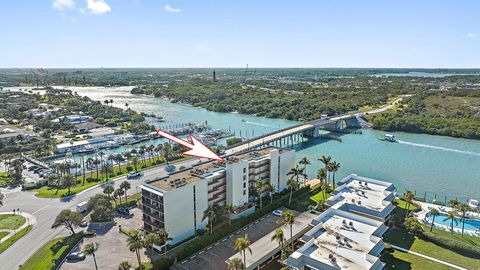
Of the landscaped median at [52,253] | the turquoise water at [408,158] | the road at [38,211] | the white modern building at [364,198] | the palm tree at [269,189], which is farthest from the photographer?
the turquoise water at [408,158]

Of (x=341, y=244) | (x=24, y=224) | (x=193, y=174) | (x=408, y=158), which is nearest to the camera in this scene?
(x=341, y=244)

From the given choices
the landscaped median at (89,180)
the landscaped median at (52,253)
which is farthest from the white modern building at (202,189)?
the landscaped median at (89,180)

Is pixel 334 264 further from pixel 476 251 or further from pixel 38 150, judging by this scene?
pixel 38 150

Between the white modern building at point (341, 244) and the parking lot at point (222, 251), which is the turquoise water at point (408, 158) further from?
the parking lot at point (222, 251)

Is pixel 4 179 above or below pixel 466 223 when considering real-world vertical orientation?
above

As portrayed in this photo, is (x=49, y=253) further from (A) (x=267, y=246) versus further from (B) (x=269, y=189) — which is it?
(B) (x=269, y=189)

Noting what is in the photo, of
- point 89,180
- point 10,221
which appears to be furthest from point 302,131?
point 10,221
